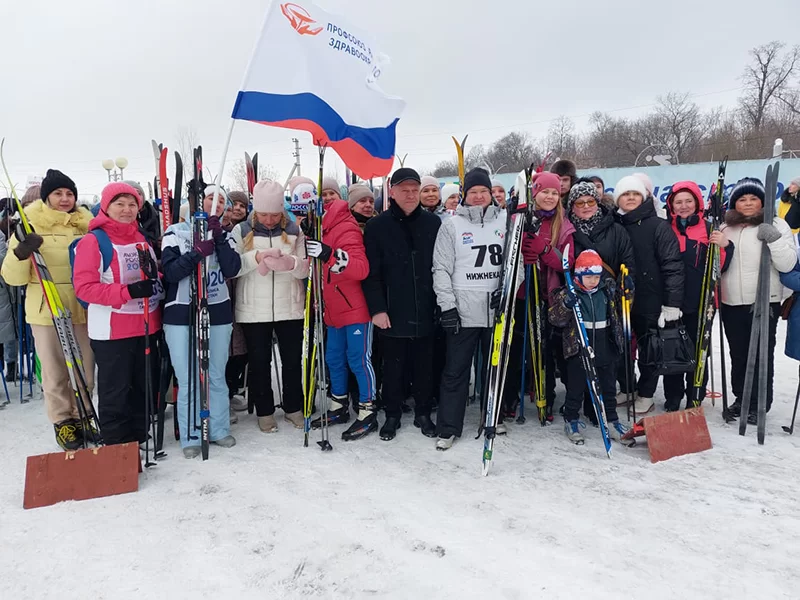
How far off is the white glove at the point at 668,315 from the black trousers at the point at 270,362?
3.08m

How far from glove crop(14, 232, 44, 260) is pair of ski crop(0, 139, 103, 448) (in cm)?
4

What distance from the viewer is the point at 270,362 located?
4.21 metres

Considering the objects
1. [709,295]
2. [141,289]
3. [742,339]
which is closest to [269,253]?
[141,289]

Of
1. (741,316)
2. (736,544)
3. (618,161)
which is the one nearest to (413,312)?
(736,544)

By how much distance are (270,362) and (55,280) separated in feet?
5.79

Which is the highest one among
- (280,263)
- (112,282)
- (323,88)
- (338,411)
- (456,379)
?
(323,88)

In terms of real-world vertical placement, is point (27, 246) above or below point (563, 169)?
below

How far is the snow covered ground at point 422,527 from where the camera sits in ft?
7.79

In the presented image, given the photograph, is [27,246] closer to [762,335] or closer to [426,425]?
[426,425]

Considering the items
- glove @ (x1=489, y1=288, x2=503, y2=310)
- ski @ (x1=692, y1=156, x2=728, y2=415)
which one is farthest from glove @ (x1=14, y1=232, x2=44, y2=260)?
ski @ (x1=692, y1=156, x2=728, y2=415)

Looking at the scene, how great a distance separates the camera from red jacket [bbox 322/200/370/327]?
4.04m

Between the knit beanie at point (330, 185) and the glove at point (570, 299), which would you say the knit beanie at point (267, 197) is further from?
the glove at point (570, 299)

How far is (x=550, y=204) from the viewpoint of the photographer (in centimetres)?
413

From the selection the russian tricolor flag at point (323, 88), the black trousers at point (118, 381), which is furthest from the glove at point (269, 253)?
the black trousers at point (118, 381)
